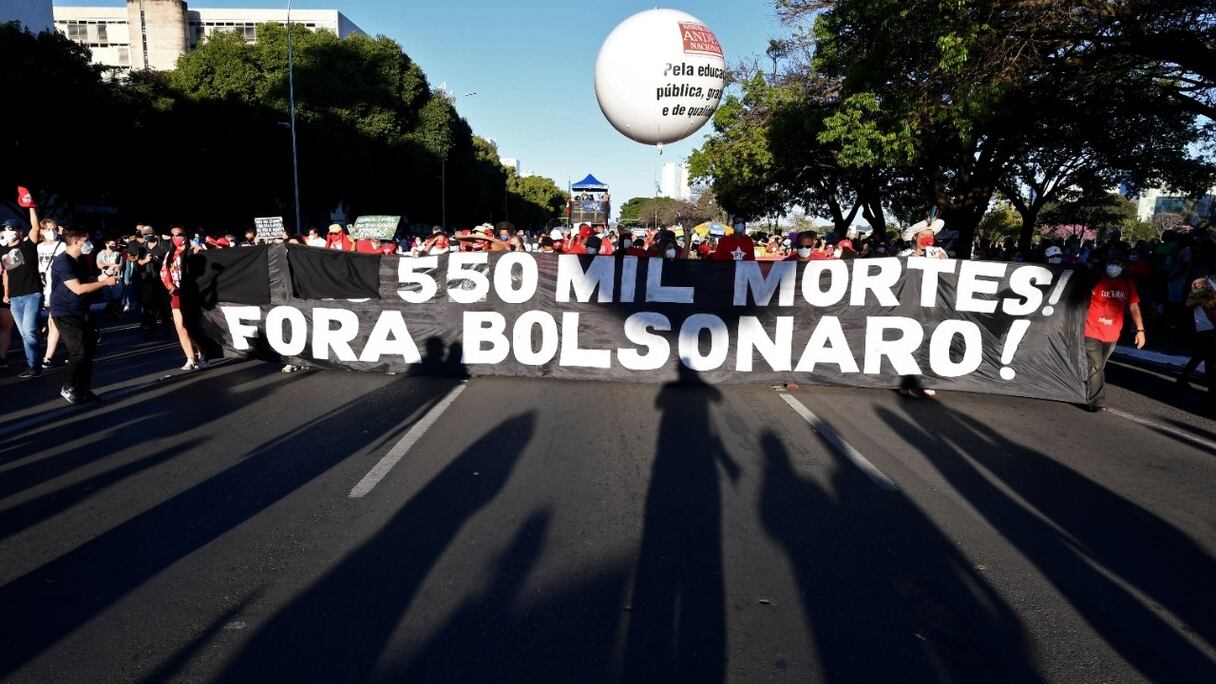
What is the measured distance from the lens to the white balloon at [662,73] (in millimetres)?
9164

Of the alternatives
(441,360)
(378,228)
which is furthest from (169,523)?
(378,228)

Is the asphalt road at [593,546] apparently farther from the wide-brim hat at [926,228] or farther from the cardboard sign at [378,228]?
the cardboard sign at [378,228]

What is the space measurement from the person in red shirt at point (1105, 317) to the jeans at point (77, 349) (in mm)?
10389

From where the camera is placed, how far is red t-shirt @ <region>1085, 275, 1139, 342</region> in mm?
7816

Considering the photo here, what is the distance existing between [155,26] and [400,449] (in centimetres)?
8193

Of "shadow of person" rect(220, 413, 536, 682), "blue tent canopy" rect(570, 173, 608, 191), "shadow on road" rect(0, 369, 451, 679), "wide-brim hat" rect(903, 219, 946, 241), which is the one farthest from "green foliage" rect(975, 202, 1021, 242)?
"shadow of person" rect(220, 413, 536, 682)

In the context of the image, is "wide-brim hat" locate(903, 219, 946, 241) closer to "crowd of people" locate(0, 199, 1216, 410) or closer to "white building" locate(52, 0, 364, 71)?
"crowd of people" locate(0, 199, 1216, 410)

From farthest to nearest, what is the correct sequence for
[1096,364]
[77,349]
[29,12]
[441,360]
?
[29,12], [441,360], [1096,364], [77,349]

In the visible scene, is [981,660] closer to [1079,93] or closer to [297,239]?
[297,239]

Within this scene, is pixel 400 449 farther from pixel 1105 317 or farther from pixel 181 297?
pixel 1105 317

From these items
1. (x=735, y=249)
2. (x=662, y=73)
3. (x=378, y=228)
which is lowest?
(x=735, y=249)

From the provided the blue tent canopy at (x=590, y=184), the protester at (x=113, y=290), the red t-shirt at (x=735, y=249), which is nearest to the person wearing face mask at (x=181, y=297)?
the protester at (x=113, y=290)

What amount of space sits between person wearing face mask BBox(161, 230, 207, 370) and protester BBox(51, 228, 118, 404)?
1.63 metres

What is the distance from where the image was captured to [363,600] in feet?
11.3
